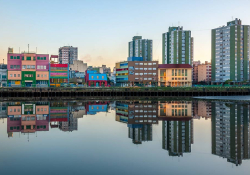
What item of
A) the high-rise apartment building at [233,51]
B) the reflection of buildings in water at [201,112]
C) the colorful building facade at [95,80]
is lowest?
the reflection of buildings in water at [201,112]

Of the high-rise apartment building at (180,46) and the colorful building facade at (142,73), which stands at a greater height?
the high-rise apartment building at (180,46)

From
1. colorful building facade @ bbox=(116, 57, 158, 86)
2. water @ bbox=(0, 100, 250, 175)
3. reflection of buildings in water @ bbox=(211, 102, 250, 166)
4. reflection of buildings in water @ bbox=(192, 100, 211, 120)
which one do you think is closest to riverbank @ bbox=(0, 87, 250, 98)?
colorful building facade @ bbox=(116, 57, 158, 86)

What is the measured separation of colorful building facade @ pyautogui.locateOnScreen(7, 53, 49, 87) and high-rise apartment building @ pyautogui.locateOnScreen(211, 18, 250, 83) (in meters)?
96.0

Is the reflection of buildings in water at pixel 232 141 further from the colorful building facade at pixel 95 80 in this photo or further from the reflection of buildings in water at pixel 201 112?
the colorful building facade at pixel 95 80

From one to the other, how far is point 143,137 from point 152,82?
114685mm

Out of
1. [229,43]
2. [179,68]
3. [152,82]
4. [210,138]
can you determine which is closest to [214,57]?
A: [229,43]

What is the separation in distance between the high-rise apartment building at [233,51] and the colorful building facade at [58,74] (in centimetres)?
8800

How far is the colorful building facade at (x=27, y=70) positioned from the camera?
96.9 m

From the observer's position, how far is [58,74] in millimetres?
105500

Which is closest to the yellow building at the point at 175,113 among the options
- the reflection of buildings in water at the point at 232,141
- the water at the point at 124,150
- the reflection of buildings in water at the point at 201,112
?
the reflection of buildings in water at the point at 201,112

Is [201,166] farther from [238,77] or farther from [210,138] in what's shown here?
[238,77]

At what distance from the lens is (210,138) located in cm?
2030

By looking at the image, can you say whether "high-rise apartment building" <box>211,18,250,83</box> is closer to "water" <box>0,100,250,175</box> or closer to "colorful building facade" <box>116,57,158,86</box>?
"colorful building facade" <box>116,57,158,86</box>

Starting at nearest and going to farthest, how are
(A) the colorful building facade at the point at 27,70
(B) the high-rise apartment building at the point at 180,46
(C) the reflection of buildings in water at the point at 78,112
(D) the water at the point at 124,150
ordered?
(D) the water at the point at 124,150
(C) the reflection of buildings in water at the point at 78,112
(A) the colorful building facade at the point at 27,70
(B) the high-rise apartment building at the point at 180,46
